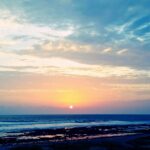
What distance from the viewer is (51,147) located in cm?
3341

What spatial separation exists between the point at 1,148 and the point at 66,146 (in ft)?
22.5

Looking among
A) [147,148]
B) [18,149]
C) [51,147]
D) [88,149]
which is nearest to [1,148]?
[18,149]

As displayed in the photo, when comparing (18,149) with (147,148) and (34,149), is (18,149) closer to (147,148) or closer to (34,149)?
(34,149)

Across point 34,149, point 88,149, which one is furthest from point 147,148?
point 34,149

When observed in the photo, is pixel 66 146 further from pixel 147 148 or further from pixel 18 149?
pixel 147 148

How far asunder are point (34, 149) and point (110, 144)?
8970 millimetres

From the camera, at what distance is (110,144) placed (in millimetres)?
35719

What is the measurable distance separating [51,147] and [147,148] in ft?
32.8

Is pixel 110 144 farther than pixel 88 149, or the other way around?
pixel 110 144

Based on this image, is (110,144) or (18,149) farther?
(110,144)

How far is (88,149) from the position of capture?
3231 cm

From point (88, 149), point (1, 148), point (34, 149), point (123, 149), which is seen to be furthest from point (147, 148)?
point (1, 148)

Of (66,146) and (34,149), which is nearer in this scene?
(34,149)

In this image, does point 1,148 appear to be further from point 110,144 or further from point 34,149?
point 110,144
